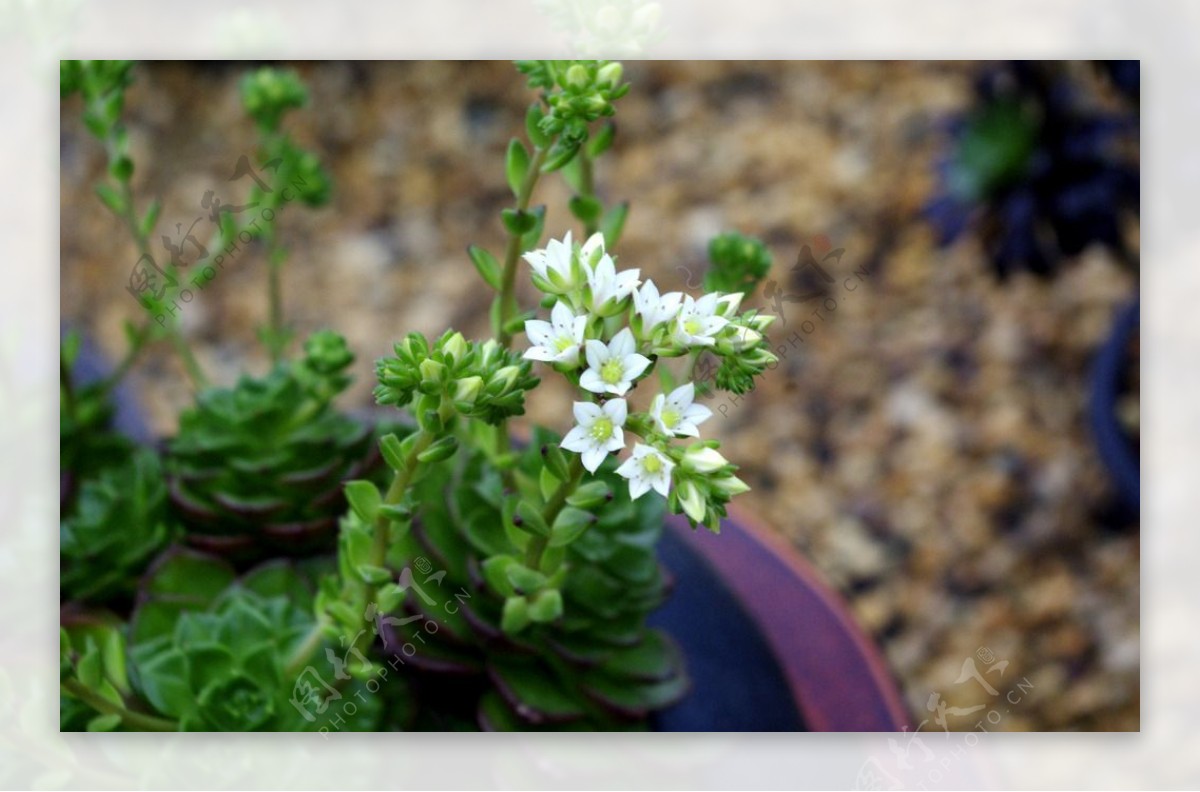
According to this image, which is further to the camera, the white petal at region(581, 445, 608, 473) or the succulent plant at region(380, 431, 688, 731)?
the succulent plant at region(380, 431, 688, 731)

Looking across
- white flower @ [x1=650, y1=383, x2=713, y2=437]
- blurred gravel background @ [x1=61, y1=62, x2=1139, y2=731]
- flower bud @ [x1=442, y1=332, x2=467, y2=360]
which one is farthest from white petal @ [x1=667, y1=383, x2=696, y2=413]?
blurred gravel background @ [x1=61, y1=62, x2=1139, y2=731]

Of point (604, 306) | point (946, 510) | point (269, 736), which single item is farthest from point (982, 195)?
point (269, 736)

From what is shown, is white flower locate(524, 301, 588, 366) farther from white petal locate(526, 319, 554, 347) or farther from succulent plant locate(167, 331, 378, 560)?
succulent plant locate(167, 331, 378, 560)

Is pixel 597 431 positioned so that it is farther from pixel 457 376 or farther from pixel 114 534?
pixel 114 534

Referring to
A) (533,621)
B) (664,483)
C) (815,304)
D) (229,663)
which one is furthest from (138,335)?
(815,304)

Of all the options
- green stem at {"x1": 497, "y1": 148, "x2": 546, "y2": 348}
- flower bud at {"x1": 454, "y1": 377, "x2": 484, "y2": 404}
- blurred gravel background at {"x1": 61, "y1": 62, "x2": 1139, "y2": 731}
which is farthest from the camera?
blurred gravel background at {"x1": 61, "y1": 62, "x2": 1139, "y2": 731}

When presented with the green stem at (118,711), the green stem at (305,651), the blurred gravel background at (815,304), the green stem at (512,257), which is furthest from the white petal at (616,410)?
the blurred gravel background at (815,304)

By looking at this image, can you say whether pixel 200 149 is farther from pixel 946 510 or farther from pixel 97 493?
pixel 946 510
